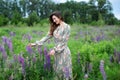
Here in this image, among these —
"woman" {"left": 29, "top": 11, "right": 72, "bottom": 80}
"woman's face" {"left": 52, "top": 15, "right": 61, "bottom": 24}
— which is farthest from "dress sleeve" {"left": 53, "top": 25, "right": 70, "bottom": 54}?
"woman's face" {"left": 52, "top": 15, "right": 61, "bottom": 24}

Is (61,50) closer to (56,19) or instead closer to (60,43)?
(60,43)

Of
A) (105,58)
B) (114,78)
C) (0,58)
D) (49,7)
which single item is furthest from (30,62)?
(49,7)

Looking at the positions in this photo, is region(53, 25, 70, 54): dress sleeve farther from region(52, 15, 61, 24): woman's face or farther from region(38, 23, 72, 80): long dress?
region(52, 15, 61, 24): woman's face

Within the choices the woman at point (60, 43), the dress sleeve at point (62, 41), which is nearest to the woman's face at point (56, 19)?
the woman at point (60, 43)

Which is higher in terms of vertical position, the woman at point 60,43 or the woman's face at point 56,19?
the woman's face at point 56,19

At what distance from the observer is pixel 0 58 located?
570cm

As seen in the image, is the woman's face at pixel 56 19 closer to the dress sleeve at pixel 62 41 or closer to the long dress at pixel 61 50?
the long dress at pixel 61 50

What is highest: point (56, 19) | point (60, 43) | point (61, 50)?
point (56, 19)

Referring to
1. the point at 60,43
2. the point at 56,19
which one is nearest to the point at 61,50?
the point at 60,43

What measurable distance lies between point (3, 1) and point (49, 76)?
240 feet

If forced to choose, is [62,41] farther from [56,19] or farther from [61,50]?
[56,19]

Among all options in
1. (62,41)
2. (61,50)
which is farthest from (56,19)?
(61,50)

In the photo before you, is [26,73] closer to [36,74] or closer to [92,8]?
[36,74]

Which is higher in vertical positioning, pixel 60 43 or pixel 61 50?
pixel 60 43
